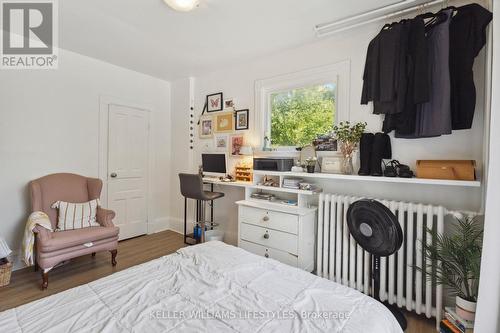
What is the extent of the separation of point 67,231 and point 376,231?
3013 millimetres

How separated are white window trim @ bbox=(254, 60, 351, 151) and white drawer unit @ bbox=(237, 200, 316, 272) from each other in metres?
0.86

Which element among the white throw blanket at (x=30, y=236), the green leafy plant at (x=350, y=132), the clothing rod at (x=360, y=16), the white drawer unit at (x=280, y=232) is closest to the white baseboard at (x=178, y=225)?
the white drawer unit at (x=280, y=232)

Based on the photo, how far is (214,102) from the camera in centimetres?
373

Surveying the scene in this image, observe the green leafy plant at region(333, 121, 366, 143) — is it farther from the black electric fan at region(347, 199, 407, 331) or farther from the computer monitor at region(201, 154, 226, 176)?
the computer monitor at region(201, 154, 226, 176)

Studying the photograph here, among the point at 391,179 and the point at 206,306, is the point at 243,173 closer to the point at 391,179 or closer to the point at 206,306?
the point at 391,179

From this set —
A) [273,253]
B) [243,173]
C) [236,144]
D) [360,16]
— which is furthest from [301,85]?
[273,253]

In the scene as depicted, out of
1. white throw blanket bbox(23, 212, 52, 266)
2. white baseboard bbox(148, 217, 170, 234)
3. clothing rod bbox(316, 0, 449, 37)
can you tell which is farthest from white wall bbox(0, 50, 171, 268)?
clothing rod bbox(316, 0, 449, 37)

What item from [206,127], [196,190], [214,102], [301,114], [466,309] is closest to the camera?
[466,309]

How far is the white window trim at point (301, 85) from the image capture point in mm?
2529

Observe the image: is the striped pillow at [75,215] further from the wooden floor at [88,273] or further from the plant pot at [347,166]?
the plant pot at [347,166]

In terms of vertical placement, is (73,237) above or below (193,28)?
below

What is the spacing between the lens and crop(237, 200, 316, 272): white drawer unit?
7.83 ft

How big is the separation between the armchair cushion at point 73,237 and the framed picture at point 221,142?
171 centimetres

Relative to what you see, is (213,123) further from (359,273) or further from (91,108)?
(359,273)
